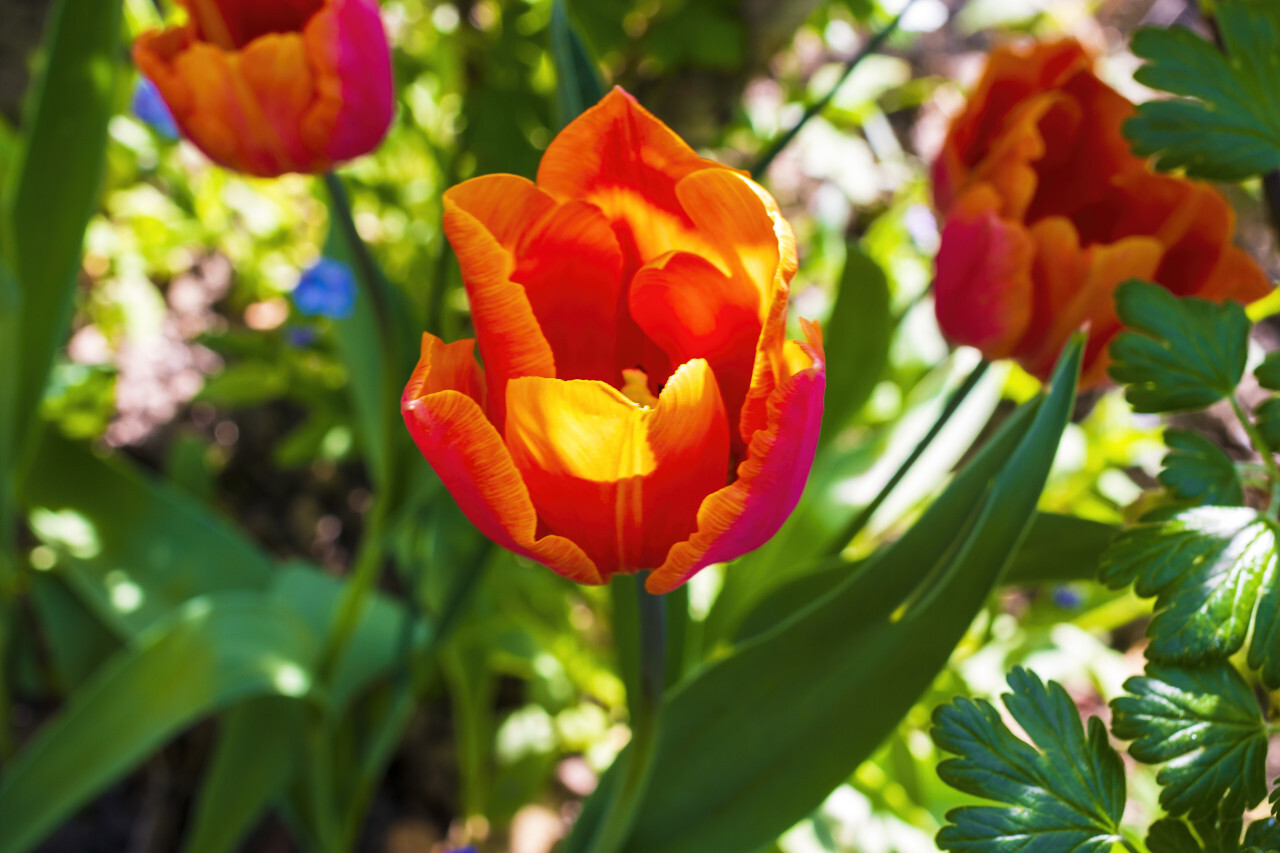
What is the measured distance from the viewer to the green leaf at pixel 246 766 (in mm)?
857

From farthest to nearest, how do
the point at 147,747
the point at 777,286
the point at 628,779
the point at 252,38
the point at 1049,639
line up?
the point at 1049,639 < the point at 147,747 < the point at 252,38 < the point at 628,779 < the point at 777,286

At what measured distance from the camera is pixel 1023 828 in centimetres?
38

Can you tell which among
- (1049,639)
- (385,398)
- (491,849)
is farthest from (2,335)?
(1049,639)

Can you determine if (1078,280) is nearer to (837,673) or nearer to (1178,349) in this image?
(1178,349)

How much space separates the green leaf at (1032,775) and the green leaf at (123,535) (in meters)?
0.77

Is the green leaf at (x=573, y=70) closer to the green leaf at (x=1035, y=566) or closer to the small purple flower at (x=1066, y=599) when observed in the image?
the green leaf at (x=1035, y=566)

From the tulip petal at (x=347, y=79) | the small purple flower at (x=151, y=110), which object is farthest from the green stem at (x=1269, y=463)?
the small purple flower at (x=151, y=110)

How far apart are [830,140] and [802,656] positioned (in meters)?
1.31

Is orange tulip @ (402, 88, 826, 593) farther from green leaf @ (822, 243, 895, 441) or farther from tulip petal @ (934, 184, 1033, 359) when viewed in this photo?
green leaf @ (822, 243, 895, 441)

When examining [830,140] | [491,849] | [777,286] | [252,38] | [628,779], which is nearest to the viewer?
[777,286]

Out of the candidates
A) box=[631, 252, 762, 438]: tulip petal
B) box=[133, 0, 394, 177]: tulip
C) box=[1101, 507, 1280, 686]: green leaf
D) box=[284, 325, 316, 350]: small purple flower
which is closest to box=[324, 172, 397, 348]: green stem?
box=[133, 0, 394, 177]: tulip

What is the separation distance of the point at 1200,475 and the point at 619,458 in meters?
0.31

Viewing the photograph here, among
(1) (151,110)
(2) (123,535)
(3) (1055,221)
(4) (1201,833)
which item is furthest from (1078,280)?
(1) (151,110)

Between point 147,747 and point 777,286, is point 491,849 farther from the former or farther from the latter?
point 777,286
